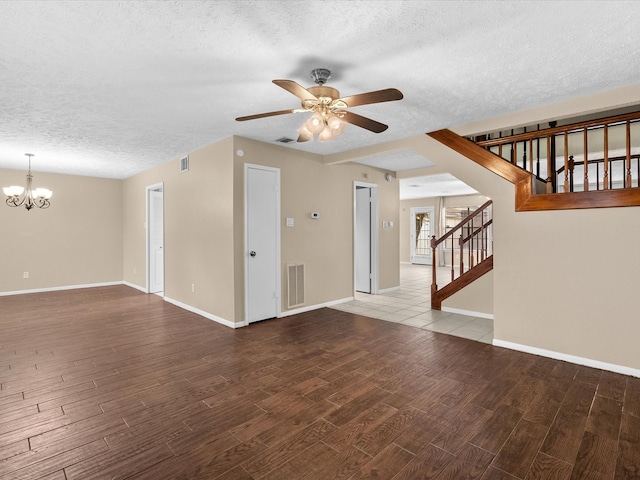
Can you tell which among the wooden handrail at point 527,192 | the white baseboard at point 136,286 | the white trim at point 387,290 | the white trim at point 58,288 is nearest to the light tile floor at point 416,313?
the white trim at point 387,290

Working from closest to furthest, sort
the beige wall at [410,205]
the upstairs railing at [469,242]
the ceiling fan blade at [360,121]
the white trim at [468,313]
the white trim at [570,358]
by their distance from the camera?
the ceiling fan blade at [360,121], the white trim at [570,358], the white trim at [468,313], the upstairs railing at [469,242], the beige wall at [410,205]

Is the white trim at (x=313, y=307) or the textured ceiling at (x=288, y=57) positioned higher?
the textured ceiling at (x=288, y=57)

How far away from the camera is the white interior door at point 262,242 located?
4.55 metres

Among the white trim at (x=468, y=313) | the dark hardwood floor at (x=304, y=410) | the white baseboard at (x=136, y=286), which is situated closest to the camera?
the dark hardwood floor at (x=304, y=410)

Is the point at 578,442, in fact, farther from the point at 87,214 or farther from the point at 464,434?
the point at 87,214

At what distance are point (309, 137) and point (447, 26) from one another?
4.35 feet

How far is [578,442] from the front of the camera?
2039 mm

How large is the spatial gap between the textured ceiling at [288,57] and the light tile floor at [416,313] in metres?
2.56

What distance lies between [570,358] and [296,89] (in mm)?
3551

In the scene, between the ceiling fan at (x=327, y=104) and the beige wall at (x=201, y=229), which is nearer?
the ceiling fan at (x=327, y=104)

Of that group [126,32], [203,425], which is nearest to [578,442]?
[203,425]

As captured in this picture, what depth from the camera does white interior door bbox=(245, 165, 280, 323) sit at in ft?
14.9

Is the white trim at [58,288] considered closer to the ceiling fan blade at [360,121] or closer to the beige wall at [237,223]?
the beige wall at [237,223]

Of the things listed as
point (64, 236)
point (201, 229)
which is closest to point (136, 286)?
point (64, 236)
